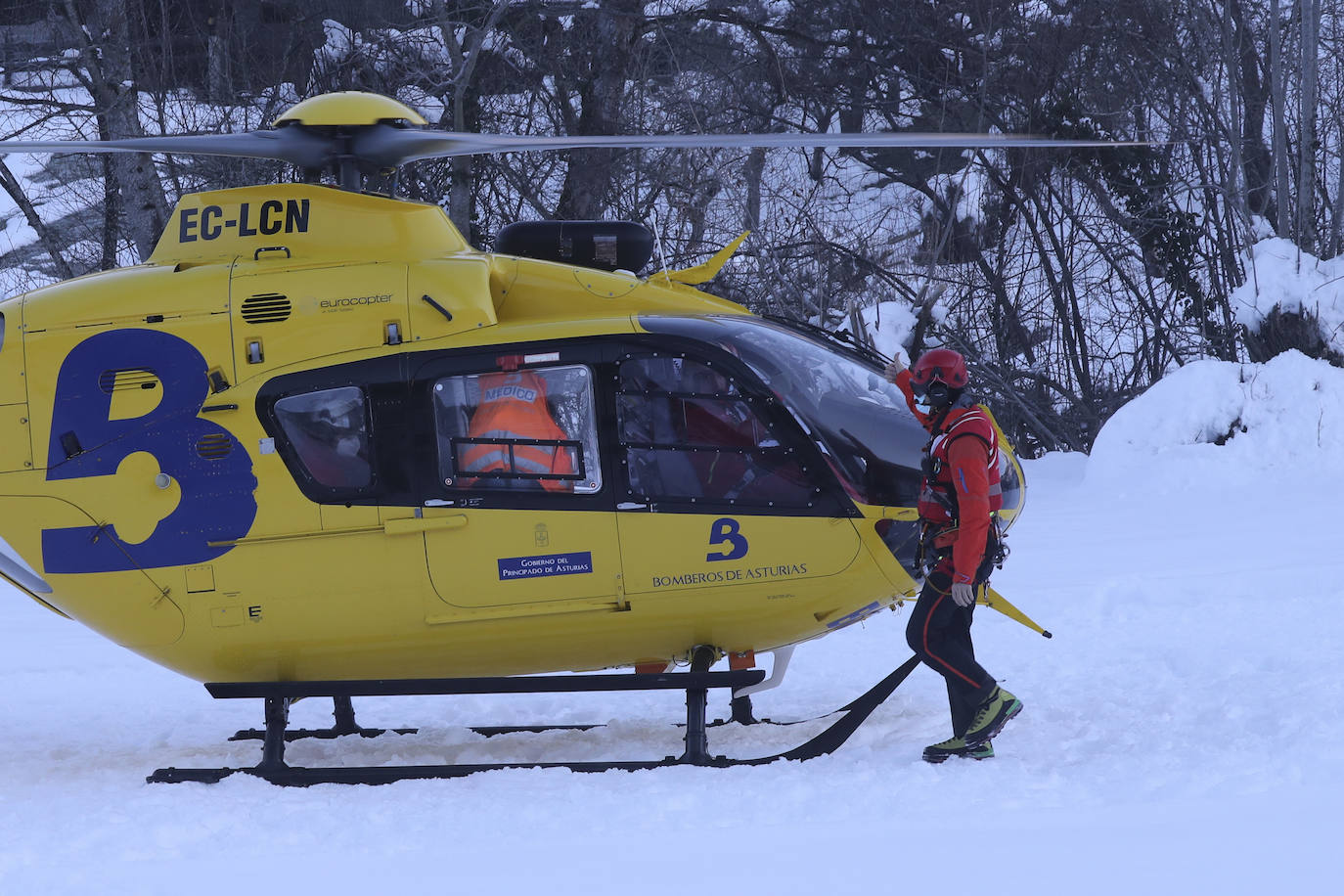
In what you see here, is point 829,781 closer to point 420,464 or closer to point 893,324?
point 420,464

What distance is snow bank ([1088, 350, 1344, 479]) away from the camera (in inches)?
439

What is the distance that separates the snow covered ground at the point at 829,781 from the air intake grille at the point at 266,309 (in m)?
2.09

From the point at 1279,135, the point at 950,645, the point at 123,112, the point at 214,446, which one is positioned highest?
the point at 123,112

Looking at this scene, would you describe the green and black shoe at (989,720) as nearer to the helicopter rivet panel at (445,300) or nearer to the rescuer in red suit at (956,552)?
the rescuer in red suit at (956,552)

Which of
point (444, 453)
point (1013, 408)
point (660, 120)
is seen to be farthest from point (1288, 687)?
point (660, 120)

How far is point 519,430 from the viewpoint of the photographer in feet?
17.9

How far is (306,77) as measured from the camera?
59.5 ft

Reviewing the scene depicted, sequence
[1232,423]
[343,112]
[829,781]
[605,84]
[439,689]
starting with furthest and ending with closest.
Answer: [605,84], [1232,423], [343,112], [439,689], [829,781]

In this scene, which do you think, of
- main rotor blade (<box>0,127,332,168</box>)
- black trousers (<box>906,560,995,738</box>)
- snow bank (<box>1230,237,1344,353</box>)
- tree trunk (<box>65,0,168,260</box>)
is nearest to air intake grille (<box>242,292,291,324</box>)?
main rotor blade (<box>0,127,332,168</box>)

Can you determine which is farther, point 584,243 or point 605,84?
point 605,84

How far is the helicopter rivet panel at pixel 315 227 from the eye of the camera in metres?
5.92

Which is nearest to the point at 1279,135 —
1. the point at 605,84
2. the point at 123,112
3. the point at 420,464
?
the point at 605,84

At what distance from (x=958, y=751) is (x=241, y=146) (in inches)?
168

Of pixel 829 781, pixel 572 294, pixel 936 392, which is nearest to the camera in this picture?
pixel 829 781
